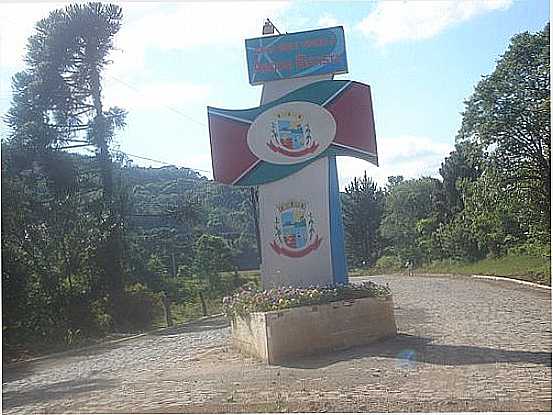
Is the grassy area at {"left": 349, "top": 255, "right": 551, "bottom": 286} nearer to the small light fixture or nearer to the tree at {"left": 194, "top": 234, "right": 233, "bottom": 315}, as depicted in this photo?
the tree at {"left": 194, "top": 234, "right": 233, "bottom": 315}

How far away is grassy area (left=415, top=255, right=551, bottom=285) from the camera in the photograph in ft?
19.5

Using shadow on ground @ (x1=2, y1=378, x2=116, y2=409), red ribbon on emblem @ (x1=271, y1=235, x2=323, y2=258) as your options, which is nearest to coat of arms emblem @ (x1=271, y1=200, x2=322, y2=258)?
red ribbon on emblem @ (x1=271, y1=235, x2=323, y2=258)

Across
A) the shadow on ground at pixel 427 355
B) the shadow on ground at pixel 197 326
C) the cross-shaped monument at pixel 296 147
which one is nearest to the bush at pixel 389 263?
the cross-shaped monument at pixel 296 147

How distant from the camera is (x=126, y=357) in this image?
233 inches

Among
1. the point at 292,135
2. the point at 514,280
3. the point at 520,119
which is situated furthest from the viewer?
the point at 514,280

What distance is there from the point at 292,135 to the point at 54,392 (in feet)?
8.71

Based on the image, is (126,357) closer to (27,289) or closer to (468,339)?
(27,289)

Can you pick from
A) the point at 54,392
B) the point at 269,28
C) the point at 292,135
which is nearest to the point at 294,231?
the point at 292,135

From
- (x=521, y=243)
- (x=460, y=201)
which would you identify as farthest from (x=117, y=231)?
(x=521, y=243)

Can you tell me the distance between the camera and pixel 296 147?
622 cm

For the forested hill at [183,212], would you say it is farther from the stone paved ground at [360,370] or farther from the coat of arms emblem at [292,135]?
the stone paved ground at [360,370]

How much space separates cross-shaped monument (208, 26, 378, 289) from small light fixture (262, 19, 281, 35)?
0.06 m

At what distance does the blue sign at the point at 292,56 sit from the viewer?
20.1 ft

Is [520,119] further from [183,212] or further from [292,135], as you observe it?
[183,212]
